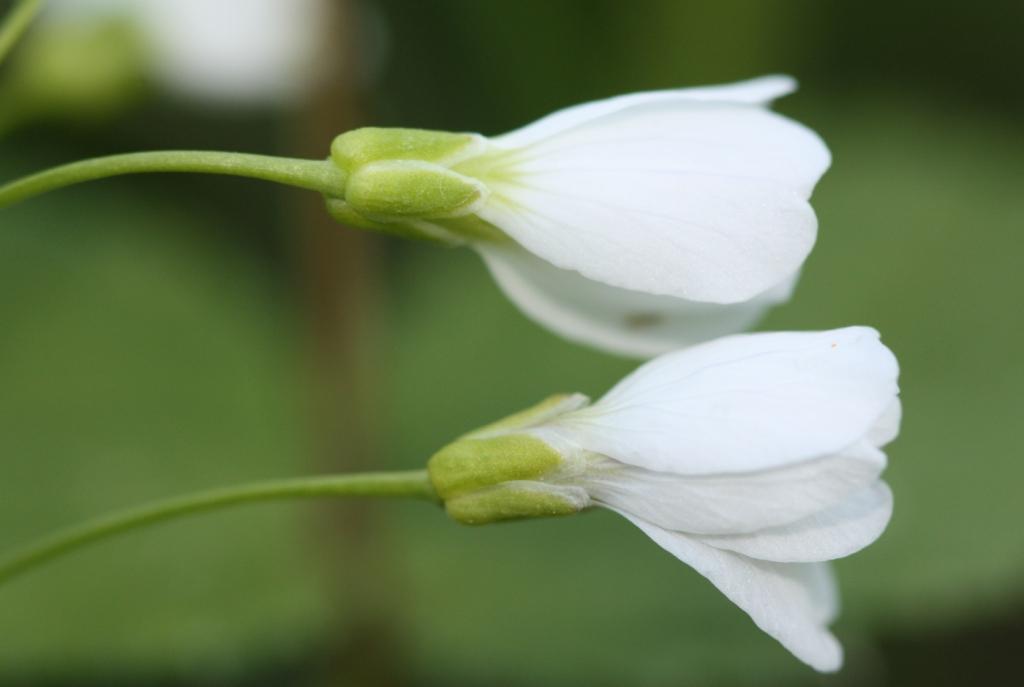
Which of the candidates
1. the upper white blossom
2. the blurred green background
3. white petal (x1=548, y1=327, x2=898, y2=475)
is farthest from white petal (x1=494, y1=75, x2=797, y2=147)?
the upper white blossom

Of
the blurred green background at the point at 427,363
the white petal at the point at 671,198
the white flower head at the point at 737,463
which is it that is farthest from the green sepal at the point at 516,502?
the blurred green background at the point at 427,363

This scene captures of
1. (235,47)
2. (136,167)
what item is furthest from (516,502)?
(235,47)

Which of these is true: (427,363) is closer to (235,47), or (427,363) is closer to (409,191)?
(235,47)

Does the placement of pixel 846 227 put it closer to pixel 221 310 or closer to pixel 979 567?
pixel 979 567

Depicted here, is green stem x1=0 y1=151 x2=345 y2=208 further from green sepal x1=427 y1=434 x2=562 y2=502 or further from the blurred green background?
the blurred green background

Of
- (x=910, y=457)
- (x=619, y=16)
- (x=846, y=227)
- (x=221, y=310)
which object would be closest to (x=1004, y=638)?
(x=910, y=457)
